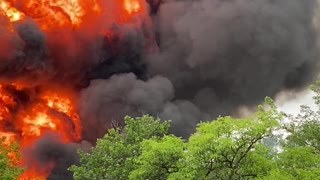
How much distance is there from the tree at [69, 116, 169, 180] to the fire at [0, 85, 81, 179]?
58.9ft

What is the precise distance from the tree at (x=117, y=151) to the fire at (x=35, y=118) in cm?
1795

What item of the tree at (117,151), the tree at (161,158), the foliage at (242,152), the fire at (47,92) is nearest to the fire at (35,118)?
the fire at (47,92)

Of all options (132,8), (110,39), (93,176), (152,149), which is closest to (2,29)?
(110,39)

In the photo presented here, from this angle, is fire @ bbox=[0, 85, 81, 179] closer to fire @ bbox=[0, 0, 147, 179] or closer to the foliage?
fire @ bbox=[0, 0, 147, 179]

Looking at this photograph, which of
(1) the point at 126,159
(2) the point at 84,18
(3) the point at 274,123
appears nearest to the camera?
(3) the point at 274,123

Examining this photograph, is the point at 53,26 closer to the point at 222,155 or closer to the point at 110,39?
the point at 110,39

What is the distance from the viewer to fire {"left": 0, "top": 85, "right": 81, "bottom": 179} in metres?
50.0

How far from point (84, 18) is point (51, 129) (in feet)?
53.7

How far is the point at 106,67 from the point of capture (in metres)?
61.0

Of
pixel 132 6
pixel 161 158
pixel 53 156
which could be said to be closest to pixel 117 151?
pixel 161 158

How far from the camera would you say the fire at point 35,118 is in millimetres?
49969

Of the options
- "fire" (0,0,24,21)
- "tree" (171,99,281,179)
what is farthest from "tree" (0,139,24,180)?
"fire" (0,0,24,21)

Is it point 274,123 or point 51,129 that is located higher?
point 51,129

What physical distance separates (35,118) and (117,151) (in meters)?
25.6
